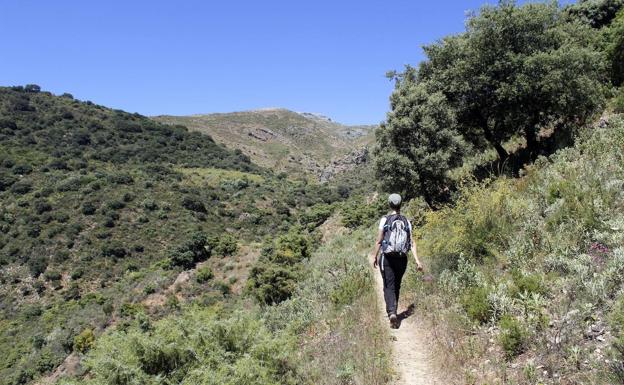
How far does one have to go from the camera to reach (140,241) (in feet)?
175

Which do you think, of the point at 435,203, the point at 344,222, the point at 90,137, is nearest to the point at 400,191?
the point at 435,203

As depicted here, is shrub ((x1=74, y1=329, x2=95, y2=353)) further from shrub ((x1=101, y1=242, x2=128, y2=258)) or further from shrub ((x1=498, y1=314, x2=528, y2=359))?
shrub ((x1=498, y1=314, x2=528, y2=359))

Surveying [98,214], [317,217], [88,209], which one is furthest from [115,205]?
[317,217]

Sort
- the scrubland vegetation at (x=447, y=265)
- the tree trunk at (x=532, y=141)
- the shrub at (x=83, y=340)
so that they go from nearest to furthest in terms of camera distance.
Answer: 1. the scrubland vegetation at (x=447, y=265)
2. the tree trunk at (x=532, y=141)
3. the shrub at (x=83, y=340)

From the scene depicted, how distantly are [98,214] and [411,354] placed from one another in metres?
57.3

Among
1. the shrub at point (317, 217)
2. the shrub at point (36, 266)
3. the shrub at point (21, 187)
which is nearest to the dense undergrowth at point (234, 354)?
the shrub at point (36, 266)

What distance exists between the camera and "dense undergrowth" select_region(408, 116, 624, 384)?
13.9ft

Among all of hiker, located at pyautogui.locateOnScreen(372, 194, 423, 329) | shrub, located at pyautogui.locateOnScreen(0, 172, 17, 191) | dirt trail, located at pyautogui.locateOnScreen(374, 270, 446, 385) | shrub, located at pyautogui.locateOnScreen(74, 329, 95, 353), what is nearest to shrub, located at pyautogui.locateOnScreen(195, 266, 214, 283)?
shrub, located at pyautogui.locateOnScreen(74, 329, 95, 353)

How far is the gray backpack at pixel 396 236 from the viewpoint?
6.62m

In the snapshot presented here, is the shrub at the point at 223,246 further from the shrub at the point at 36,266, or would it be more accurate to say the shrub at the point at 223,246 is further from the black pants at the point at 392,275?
the black pants at the point at 392,275

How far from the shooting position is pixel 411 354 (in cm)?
570

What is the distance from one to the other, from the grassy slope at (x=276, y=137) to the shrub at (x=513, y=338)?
108m

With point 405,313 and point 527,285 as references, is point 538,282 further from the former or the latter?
point 405,313

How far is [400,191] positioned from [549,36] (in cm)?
796
